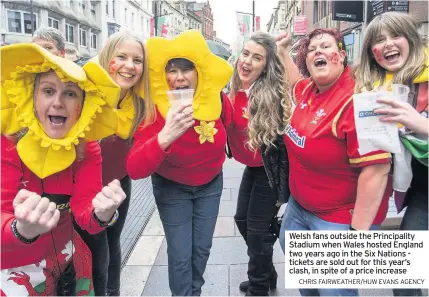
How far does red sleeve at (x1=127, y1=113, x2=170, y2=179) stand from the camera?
2.04 meters

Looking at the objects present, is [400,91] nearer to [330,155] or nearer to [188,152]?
[330,155]

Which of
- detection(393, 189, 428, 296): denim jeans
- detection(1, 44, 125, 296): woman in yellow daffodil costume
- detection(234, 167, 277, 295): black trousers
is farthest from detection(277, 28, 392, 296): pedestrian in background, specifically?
detection(1, 44, 125, 296): woman in yellow daffodil costume

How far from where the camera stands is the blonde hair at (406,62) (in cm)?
184

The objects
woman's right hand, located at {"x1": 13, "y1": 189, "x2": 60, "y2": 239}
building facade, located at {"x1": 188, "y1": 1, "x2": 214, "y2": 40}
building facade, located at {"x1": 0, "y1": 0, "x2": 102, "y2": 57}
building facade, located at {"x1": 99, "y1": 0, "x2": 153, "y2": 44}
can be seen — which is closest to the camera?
woman's right hand, located at {"x1": 13, "y1": 189, "x2": 60, "y2": 239}

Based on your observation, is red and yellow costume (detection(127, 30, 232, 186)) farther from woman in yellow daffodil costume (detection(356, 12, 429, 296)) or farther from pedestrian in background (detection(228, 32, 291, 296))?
woman in yellow daffodil costume (detection(356, 12, 429, 296))

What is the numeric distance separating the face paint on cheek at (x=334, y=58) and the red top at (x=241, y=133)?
2.82 feet

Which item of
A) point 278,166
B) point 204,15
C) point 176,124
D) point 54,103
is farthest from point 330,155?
point 204,15

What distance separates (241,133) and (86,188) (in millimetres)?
1378

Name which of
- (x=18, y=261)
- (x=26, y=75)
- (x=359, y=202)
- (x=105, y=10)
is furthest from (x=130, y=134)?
(x=105, y=10)

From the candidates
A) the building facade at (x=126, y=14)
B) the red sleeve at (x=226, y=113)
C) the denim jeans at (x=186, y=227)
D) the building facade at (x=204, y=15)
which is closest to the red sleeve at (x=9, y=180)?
the denim jeans at (x=186, y=227)

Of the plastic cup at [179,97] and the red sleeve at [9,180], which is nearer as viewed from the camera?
the red sleeve at [9,180]

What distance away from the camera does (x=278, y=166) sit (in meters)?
2.58

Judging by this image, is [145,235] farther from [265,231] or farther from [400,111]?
[400,111]

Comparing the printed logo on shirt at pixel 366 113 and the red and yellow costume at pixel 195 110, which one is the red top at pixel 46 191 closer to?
the red and yellow costume at pixel 195 110
